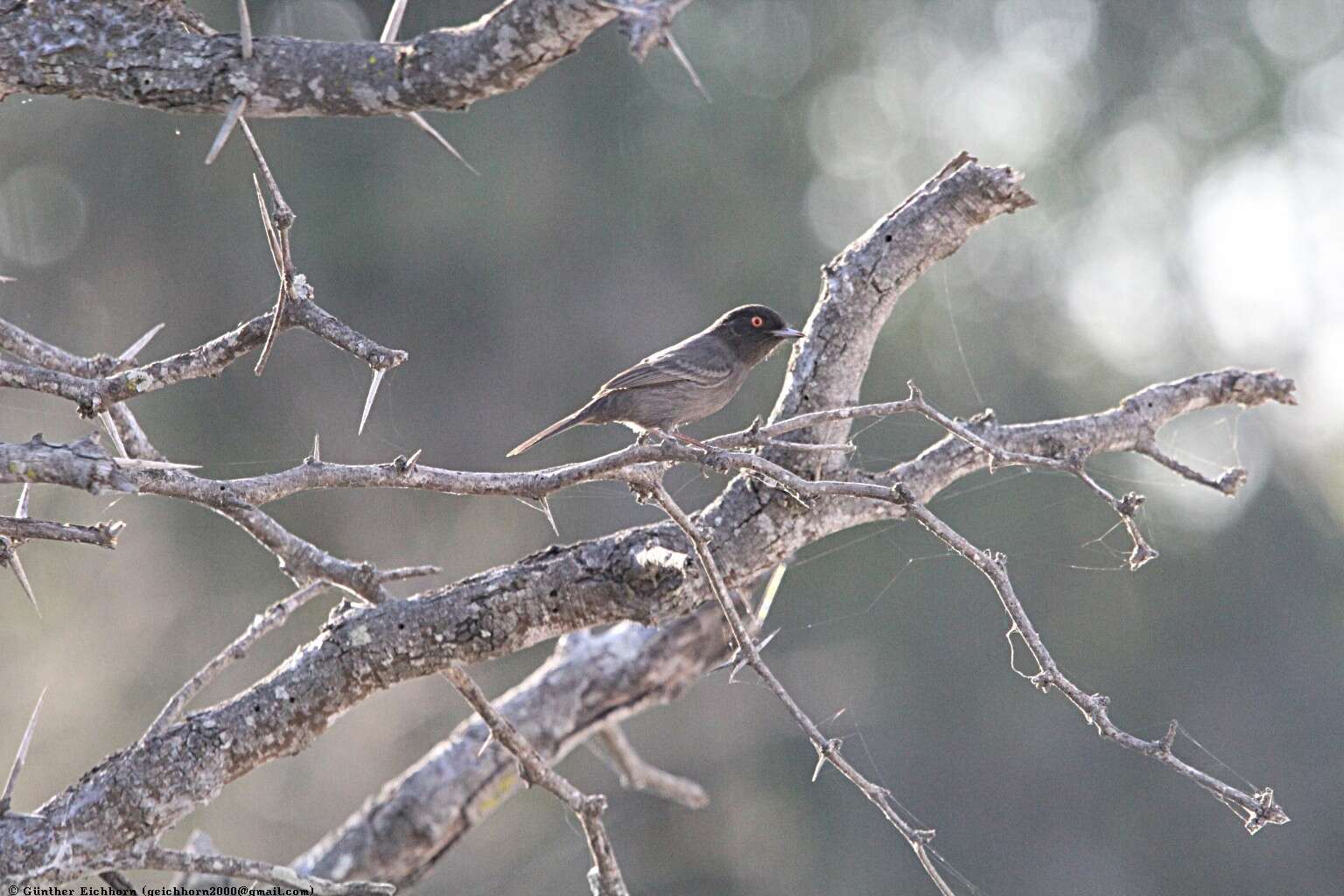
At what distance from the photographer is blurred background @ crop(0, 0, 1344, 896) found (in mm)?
12820

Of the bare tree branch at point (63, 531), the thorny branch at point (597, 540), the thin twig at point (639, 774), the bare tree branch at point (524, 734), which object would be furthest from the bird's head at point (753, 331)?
the bare tree branch at point (63, 531)

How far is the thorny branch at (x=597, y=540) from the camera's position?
10.8 ft

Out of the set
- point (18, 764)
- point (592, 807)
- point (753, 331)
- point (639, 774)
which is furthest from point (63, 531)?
point (639, 774)

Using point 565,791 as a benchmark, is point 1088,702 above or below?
below

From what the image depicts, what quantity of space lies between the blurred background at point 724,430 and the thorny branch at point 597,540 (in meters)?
7.48

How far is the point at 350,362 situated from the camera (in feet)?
43.3

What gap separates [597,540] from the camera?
408 cm

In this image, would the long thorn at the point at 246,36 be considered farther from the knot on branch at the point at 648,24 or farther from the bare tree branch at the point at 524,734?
the bare tree branch at the point at 524,734

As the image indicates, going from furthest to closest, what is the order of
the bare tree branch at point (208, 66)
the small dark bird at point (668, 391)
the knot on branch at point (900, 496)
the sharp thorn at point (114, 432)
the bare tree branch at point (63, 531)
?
the small dark bird at point (668, 391) → the sharp thorn at point (114, 432) → the bare tree branch at point (208, 66) → the knot on branch at point (900, 496) → the bare tree branch at point (63, 531)

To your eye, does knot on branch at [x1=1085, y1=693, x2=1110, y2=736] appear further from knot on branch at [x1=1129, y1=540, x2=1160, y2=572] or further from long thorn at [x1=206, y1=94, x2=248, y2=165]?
long thorn at [x1=206, y1=94, x2=248, y2=165]

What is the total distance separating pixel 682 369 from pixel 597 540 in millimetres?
1495

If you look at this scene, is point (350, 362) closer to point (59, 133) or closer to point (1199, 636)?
point (59, 133)

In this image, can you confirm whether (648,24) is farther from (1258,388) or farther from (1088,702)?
(1258,388)

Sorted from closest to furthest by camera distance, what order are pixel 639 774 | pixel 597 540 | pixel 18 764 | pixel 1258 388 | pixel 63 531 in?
pixel 63 531 → pixel 18 764 → pixel 597 540 → pixel 1258 388 → pixel 639 774
